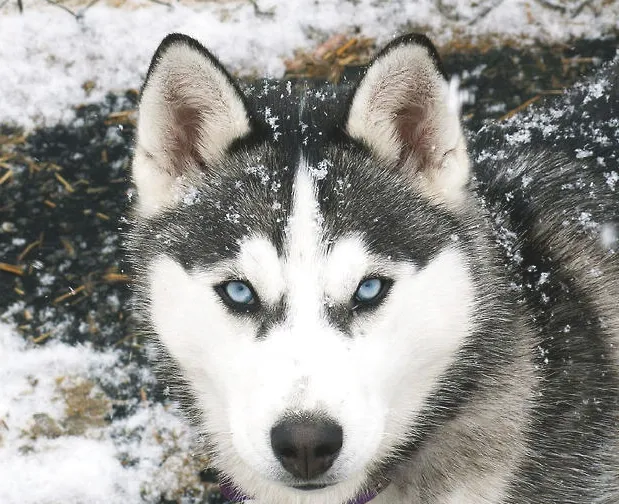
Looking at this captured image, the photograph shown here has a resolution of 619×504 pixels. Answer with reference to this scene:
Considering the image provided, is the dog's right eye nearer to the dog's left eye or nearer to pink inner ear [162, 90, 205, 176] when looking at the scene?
the dog's left eye

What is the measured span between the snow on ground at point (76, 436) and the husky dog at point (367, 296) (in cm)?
71

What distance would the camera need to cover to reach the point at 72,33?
4.12m

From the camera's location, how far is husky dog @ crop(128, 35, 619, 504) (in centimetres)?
192

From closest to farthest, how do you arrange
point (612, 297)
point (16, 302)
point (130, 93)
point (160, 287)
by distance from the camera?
point (160, 287)
point (612, 297)
point (16, 302)
point (130, 93)

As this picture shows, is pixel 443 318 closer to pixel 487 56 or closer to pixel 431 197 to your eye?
pixel 431 197

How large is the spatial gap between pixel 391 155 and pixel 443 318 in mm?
526

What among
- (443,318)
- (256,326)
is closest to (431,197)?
(443,318)

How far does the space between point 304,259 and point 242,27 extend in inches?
101

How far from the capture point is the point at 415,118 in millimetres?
2203

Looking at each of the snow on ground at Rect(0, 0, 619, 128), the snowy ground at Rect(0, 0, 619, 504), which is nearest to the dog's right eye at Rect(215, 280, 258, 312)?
the snowy ground at Rect(0, 0, 619, 504)

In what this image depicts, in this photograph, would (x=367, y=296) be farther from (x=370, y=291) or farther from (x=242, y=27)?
(x=242, y=27)

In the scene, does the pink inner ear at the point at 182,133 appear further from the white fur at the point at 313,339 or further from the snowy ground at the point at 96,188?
the snowy ground at the point at 96,188

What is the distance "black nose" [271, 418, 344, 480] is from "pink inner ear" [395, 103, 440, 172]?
87 centimetres

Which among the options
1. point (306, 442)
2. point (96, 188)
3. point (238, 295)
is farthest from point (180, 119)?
point (96, 188)
